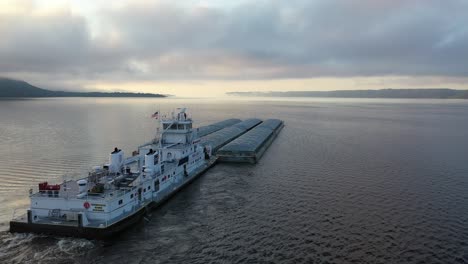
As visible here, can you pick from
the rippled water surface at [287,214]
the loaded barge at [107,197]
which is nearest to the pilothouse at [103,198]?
the loaded barge at [107,197]

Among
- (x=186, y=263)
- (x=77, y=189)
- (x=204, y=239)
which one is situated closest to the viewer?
(x=186, y=263)

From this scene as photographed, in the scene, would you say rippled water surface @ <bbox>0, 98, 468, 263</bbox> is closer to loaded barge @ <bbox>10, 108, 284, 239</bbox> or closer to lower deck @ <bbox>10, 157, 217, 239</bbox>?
lower deck @ <bbox>10, 157, 217, 239</bbox>

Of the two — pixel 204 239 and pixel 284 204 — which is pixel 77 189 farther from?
pixel 284 204

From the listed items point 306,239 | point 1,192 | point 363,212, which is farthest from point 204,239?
point 1,192

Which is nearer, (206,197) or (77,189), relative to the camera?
(77,189)

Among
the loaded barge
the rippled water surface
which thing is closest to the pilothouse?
the loaded barge

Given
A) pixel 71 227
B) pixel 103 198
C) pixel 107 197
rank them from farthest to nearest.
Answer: pixel 107 197 → pixel 103 198 → pixel 71 227

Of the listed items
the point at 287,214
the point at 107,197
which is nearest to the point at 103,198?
the point at 107,197

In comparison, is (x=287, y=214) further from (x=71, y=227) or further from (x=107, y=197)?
(x=71, y=227)

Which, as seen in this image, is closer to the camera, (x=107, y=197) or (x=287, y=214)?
(x=107, y=197)

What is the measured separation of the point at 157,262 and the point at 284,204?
58.7 feet

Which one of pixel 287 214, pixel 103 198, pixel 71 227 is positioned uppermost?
pixel 103 198

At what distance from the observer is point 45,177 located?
49.9 metres

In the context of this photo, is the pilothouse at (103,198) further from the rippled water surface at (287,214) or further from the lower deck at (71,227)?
the rippled water surface at (287,214)
